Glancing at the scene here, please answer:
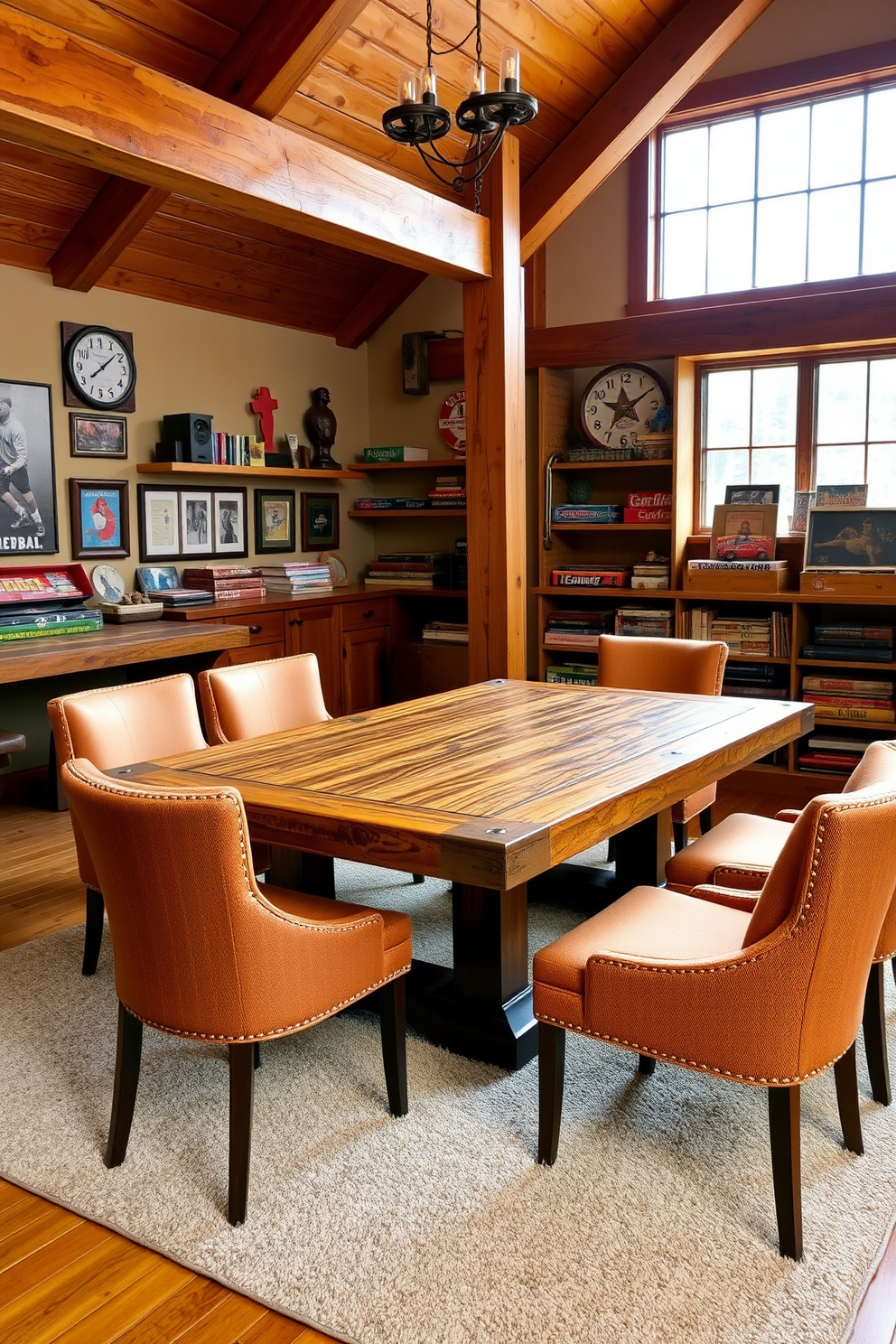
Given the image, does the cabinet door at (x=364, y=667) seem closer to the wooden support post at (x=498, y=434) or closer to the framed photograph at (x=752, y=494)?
the wooden support post at (x=498, y=434)

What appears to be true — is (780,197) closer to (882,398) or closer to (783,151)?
(783,151)

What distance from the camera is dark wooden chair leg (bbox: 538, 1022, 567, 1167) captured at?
205 cm

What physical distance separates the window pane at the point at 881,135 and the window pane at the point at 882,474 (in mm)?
1198

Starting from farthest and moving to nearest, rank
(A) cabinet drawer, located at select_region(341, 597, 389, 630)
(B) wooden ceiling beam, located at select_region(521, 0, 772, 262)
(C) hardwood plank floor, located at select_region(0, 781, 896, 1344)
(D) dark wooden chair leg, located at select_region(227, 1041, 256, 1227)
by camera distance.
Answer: (A) cabinet drawer, located at select_region(341, 597, 389, 630), (B) wooden ceiling beam, located at select_region(521, 0, 772, 262), (D) dark wooden chair leg, located at select_region(227, 1041, 256, 1227), (C) hardwood plank floor, located at select_region(0, 781, 896, 1344)

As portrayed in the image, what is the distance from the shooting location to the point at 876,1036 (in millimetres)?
2285

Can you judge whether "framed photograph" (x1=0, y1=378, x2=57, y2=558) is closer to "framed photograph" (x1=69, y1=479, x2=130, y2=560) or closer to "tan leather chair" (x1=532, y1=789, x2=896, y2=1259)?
"framed photograph" (x1=69, y1=479, x2=130, y2=560)

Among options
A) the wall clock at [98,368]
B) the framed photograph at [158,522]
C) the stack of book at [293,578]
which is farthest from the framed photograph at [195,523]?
the wall clock at [98,368]

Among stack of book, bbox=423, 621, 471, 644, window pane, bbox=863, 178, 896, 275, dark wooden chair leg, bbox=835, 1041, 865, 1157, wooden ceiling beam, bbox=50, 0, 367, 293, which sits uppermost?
wooden ceiling beam, bbox=50, 0, 367, 293

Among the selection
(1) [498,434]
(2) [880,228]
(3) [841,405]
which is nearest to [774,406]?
(3) [841,405]

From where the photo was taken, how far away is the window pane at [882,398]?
4.85 meters

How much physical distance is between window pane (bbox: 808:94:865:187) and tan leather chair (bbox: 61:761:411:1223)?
434cm

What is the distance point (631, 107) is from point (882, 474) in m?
1.93

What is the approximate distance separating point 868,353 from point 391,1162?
13.6ft

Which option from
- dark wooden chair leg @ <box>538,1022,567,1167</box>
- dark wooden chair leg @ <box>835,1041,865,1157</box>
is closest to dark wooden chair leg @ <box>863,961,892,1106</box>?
dark wooden chair leg @ <box>835,1041,865,1157</box>
